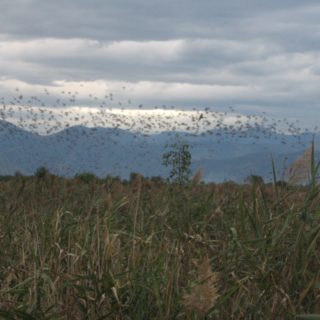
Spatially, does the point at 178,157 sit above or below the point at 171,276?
below

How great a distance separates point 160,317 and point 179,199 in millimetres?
3515

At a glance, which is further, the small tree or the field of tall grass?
the small tree

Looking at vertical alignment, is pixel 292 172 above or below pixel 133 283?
above

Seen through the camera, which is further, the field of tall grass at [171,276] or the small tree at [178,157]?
the small tree at [178,157]

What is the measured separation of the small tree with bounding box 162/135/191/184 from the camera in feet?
40.0

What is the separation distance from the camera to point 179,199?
753 centimetres

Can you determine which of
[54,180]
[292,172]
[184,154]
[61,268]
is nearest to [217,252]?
[292,172]

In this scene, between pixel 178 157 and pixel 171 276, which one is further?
pixel 178 157

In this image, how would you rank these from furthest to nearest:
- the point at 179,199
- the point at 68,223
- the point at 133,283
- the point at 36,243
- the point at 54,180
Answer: the point at 54,180
the point at 179,199
the point at 68,223
the point at 36,243
the point at 133,283

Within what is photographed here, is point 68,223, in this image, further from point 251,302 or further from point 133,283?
point 251,302

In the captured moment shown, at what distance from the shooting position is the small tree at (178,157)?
1219 cm

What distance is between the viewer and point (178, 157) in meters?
12.9

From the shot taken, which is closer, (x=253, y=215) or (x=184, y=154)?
(x=253, y=215)

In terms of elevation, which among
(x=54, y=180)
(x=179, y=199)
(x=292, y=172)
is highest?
(x=292, y=172)
